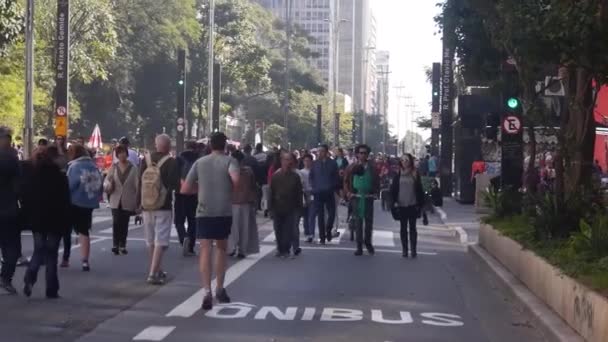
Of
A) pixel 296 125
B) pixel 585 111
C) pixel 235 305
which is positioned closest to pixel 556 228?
pixel 585 111

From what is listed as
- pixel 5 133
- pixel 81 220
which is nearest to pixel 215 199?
pixel 5 133

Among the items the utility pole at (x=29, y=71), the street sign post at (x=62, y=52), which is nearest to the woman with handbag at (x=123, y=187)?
the utility pole at (x=29, y=71)

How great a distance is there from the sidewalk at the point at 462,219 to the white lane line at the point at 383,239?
5.16ft

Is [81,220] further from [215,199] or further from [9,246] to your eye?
[215,199]

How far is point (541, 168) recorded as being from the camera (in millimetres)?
33156

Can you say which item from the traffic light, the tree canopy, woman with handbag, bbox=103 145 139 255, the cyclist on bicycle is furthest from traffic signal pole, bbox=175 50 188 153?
woman with handbag, bbox=103 145 139 255

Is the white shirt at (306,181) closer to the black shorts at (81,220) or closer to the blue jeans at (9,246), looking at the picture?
the black shorts at (81,220)

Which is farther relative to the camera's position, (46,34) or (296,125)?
(296,125)

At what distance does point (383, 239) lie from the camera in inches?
1023

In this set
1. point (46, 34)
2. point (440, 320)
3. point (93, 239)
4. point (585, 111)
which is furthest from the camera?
point (46, 34)

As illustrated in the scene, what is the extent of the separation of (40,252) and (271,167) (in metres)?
12.5

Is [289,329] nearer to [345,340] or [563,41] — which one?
[345,340]

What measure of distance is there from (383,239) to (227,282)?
10062mm

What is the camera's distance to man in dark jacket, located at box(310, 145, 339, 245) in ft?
76.3
